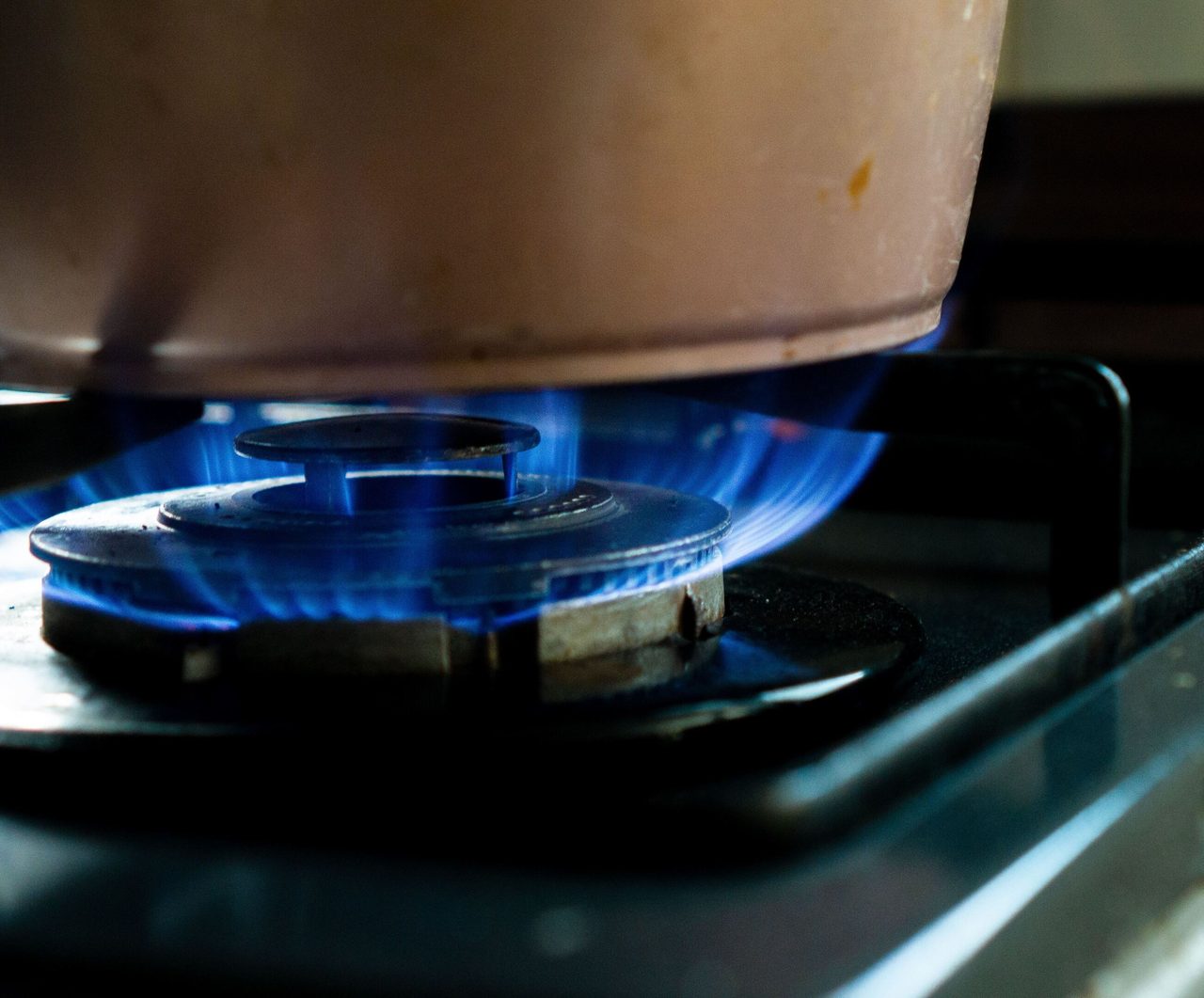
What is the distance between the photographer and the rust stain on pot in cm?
40

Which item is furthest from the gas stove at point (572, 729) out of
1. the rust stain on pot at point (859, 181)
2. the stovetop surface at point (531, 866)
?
the rust stain on pot at point (859, 181)

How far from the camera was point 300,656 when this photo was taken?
43 cm

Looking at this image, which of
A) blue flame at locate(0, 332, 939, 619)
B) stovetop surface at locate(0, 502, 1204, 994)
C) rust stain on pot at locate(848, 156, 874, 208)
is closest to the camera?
stovetop surface at locate(0, 502, 1204, 994)

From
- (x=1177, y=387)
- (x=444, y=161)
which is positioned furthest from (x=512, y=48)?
(x=1177, y=387)

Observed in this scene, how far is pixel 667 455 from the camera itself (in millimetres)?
815

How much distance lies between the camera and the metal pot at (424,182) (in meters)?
0.35

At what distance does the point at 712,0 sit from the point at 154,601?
0.24 meters

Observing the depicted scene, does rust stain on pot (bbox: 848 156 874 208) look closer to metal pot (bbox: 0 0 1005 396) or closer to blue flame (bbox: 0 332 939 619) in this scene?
metal pot (bbox: 0 0 1005 396)

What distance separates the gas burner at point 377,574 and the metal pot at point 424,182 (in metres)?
0.07

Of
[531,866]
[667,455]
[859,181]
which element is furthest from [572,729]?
[667,455]

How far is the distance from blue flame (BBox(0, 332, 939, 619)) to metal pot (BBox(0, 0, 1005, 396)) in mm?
165

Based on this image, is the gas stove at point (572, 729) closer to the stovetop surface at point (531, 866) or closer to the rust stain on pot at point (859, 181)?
the stovetop surface at point (531, 866)

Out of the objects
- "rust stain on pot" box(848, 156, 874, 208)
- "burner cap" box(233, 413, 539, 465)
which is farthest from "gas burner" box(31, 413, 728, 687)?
"rust stain on pot" box(848, 156, 874, 208)

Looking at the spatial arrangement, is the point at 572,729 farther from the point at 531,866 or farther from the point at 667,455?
Answer: the point at 667,455
